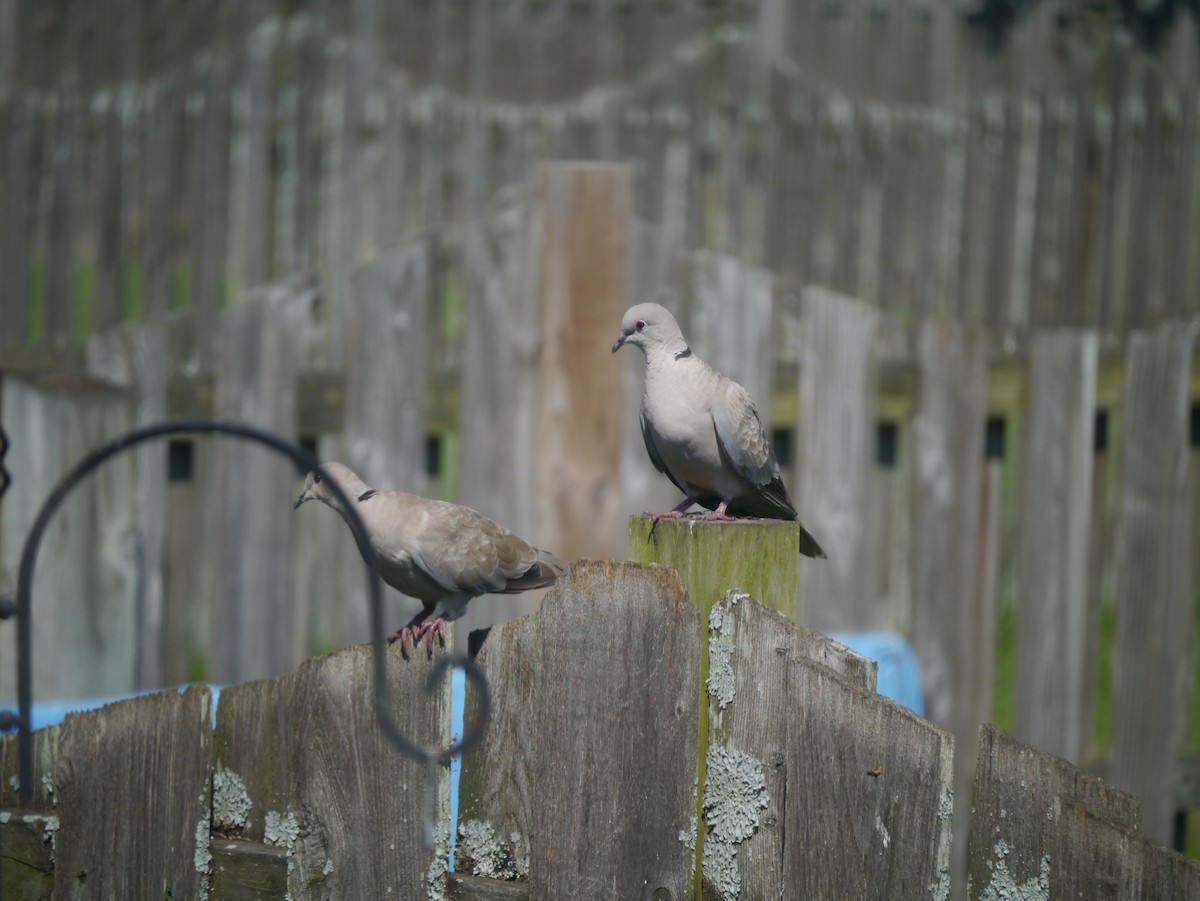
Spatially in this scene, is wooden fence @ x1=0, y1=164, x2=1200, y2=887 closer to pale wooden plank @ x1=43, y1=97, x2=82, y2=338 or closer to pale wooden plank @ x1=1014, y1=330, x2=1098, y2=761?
pale wooden plank @ x1=1014, y1=330, x2=1098, y2=761

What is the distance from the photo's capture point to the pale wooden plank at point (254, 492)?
4.14 metres

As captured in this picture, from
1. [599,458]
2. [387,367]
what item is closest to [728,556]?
[599,458]

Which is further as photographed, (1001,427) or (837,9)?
(837,9)

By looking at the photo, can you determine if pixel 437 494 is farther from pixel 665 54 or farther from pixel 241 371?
pixel 665 54

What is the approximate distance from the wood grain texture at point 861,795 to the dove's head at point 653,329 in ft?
4.63

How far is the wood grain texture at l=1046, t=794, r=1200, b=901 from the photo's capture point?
2.10 metres

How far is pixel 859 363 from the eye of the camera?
14.5 feet

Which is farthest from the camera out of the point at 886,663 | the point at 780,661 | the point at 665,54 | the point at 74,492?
the point at 665,54

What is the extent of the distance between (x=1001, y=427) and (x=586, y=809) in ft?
8.42

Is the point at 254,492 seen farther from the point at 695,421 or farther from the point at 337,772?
the point at 337,772

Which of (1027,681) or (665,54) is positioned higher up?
(665,54)

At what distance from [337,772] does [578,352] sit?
6.15ft

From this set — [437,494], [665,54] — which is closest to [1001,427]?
[437,494]

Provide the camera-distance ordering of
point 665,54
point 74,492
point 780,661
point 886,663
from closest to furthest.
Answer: point 780,661
point 74,492
point 886,663
point 665,54
